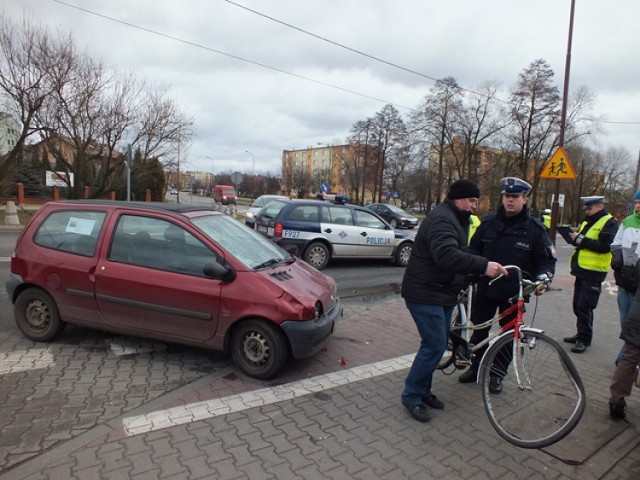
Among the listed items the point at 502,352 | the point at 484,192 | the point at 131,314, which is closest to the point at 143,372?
the point at 131,314

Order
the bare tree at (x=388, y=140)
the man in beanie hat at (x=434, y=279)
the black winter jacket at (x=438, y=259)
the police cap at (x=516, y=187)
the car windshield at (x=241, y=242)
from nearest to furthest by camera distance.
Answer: the black winter jacket at (x=438, y=259), the man in beanie hat at (x=434, y=279), the police cap at (x=516, y=187), the car windshield at (x=241, y=242), the bare tree at (x=388, y=140)

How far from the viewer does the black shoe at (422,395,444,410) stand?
3.55m

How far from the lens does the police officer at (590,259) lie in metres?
4.82

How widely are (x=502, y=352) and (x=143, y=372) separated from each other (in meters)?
3.13

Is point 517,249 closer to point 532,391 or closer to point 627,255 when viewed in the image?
point 532,391

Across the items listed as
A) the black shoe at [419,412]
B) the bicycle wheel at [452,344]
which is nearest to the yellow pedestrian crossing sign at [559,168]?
the bicycle wheel at [452,344]

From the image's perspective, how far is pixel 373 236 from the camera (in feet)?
35.4

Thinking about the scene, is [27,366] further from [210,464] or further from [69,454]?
[210,464]

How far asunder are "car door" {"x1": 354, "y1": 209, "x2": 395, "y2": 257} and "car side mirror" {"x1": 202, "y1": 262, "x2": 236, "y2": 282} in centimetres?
695

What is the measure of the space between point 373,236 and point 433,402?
7391 mm

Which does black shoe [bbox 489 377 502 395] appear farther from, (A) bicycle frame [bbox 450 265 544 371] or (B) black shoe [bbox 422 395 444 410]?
(B) black shoe [bbox 422 395 444 410]

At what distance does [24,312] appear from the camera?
4.54 meters

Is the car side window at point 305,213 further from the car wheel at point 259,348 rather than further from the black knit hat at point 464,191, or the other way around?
the black knit hat at point 464,191

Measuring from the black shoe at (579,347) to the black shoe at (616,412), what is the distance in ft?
5.39
